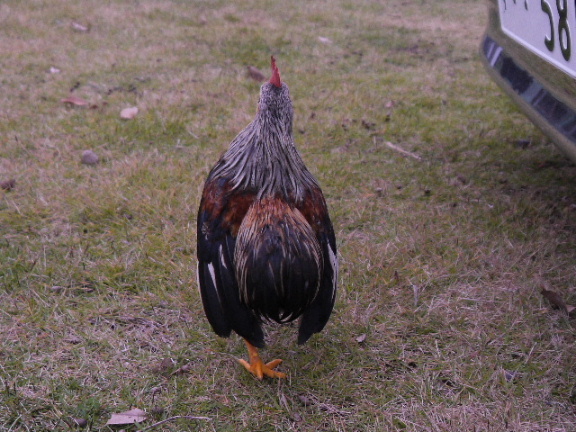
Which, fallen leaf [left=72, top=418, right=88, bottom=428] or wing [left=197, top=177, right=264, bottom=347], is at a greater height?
wing [left=197, top=177, right=264, bottom=347]

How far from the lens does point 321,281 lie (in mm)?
1939

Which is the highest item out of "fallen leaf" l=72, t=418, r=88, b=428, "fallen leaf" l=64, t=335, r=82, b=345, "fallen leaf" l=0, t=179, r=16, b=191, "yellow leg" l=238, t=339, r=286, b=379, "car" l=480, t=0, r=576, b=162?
"car" l=480, t=0, r=576, b=162

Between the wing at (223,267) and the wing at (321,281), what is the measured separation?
7.7 inches

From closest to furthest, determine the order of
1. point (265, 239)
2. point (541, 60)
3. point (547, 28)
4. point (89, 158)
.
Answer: point (265, 239), point (547, 28), point (541, 60), point (89, 158)

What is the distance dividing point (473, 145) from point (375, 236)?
1.51 m

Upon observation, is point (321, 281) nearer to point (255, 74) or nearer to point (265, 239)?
point (265, 239)

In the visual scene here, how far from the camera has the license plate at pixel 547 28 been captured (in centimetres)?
189

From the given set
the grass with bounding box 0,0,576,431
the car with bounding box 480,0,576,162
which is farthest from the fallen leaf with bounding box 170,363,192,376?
the car with bounding box 480,0,576,162

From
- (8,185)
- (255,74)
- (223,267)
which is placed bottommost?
(8,185)

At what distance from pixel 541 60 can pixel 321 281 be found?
1.40m

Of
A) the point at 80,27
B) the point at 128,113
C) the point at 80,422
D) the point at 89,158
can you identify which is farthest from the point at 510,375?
the point at 80,27

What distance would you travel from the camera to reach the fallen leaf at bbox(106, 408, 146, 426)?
1.88 metres

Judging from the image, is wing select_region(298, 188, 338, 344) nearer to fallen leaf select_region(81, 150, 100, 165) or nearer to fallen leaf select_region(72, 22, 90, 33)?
fallen leaf select_region(81, 150, 100, 165)

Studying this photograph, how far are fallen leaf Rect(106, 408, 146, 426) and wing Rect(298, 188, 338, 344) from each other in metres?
0.67
